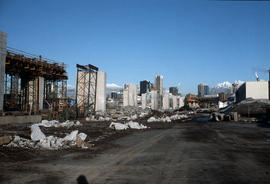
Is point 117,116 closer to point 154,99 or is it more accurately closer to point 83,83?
point 83,83

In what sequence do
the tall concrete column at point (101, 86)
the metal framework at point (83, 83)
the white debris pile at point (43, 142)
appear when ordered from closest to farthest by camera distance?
the white debris pile at point (43, 142), the metal framework at point (83, 83), the tall concrete column at point (101, 86)

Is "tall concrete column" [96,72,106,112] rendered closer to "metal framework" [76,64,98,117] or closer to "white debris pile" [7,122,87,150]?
"metal framework" [76,64,98,117]

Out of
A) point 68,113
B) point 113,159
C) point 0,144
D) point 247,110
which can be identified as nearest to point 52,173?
point 113,159

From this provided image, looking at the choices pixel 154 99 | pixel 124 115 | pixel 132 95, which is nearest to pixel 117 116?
pixel 124 115

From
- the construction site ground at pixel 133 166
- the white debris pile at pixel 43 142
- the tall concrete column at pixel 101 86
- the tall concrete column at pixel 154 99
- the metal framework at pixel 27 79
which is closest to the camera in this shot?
the construction site ground at pixel 133 166

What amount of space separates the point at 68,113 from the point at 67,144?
22438mm

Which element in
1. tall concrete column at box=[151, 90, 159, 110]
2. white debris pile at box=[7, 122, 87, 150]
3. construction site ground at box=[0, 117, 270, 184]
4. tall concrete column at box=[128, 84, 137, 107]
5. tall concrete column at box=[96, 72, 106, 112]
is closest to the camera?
construction site ground at box=[0, 117, 270, 184]

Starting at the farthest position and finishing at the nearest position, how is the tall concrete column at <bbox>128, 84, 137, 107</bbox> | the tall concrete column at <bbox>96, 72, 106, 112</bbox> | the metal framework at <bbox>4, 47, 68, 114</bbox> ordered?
the tall concrete column at <bbox>128, 84, 137, 107</bbox> → the tall concrete column at <bbox>96, 72, 106, 112</bbox> → the metal framework at <bbox>4, 47, 68, 114</bbox>

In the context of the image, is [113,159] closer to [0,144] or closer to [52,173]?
[52,173]

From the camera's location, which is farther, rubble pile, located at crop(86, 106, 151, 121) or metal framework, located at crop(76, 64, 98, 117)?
metal framework, located at crop(76, 64, 98, 117)

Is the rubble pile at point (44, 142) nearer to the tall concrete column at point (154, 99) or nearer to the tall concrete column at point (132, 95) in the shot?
the tall concrete column at point (132, 95)

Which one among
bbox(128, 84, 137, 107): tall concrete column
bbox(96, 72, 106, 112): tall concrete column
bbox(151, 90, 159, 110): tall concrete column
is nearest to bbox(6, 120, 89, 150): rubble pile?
bbox(96, 72, 106, 112): tall concrete column

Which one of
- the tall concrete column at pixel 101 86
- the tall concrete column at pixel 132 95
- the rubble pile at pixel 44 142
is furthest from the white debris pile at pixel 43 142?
the tall concrete column at pixel 132 95

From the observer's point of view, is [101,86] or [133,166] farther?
[101,86]
